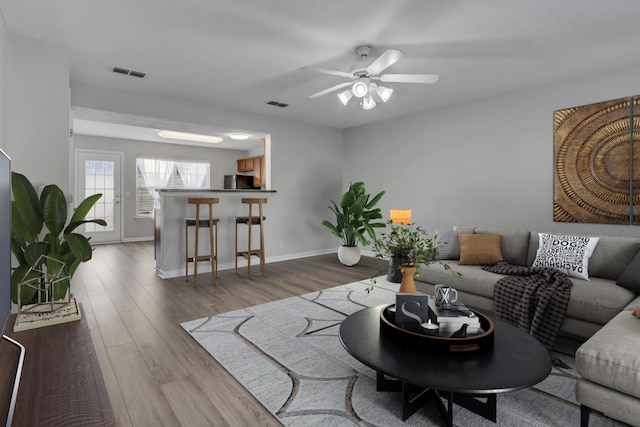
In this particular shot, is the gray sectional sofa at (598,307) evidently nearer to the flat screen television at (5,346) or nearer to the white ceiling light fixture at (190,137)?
the flat screen television at (5,346)

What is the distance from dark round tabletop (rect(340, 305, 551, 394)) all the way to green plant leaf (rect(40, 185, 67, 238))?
2.24 metres

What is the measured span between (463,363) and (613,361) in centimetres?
67

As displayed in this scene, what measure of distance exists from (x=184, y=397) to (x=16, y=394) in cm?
109

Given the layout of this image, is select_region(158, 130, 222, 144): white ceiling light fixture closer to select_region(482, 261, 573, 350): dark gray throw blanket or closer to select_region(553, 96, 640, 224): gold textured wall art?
select_region(553, 96, 640, 224): gold textured wall art

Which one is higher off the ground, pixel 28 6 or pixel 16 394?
pixel 28 6

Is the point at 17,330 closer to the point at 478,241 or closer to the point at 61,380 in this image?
the point at 61,380

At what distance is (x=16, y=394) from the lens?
3.24ft

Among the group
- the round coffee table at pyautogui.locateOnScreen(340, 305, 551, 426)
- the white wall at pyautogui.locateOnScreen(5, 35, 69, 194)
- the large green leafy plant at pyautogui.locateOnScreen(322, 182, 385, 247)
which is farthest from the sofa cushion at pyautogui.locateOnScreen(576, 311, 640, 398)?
the white wall at pyautogui.locateOnScreen(5, 35, 69, 194)

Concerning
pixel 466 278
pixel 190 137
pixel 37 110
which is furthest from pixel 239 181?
pixel 466 278

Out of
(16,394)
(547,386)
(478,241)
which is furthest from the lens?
(478,241)

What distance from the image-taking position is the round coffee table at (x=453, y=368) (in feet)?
4.73

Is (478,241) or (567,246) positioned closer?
(567,246)

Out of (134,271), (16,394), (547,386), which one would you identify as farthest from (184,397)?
(134,271)

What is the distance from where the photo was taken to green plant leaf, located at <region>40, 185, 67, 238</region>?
2475 mm
